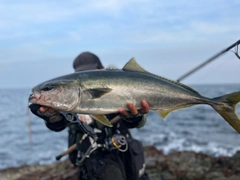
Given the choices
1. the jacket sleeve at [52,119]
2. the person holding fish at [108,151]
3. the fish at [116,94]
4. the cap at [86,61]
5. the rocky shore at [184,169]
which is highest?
the cap at [86,61]

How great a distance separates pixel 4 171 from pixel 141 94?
12.0 metres

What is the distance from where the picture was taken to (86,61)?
5.72 meters

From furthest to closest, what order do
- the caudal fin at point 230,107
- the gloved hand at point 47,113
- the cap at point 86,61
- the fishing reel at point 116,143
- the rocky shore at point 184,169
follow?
the rocky shore at point 184,169, the cap at point 86,61, the fishing reel at point 116,143, the gloved hand at point 47,113, the caudal fin at point 230,107

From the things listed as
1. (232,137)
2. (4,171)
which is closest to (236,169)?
(4,171)

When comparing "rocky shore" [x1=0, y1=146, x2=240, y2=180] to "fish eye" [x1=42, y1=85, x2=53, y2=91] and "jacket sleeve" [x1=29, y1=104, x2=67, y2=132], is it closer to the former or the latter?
"jacket sleeve" [x1=29, y1=104, x2=67, y2=132]

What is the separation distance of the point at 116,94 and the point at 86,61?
6.51 feet

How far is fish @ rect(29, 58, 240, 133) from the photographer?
3.81m

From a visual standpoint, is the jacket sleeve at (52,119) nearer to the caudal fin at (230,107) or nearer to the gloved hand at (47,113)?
the gloved hand at (47,113)

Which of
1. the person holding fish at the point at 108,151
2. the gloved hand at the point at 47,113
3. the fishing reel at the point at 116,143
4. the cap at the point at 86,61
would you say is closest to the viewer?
the gloved hand at the point at 47,113

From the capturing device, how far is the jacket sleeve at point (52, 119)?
14.2 ft

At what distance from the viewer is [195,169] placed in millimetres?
10430

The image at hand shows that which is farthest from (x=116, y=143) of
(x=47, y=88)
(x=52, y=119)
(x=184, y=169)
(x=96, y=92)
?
(x=184, y=169)

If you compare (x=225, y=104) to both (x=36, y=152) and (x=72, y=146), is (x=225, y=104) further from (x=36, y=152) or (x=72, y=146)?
(x=36, y=152)

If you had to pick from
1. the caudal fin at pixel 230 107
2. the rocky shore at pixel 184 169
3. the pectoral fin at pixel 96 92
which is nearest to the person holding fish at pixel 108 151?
the pectoral fin at pixel 96 92
